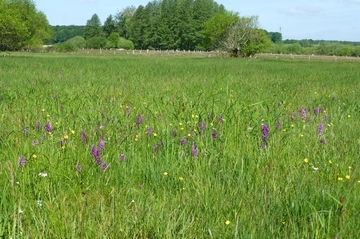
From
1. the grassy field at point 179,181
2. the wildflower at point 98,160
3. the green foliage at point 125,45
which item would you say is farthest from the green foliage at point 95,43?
the wildflower at point 98,160

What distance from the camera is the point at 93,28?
14238 cm

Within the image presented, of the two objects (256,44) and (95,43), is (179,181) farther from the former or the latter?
(95,43)

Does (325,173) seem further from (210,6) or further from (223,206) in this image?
(210,6)

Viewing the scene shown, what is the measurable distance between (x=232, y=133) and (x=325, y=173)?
1283 mm

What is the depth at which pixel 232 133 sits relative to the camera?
4.07 meters

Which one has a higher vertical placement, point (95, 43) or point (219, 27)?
point (219, 27)

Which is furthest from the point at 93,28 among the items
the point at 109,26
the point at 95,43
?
the point at 95,43

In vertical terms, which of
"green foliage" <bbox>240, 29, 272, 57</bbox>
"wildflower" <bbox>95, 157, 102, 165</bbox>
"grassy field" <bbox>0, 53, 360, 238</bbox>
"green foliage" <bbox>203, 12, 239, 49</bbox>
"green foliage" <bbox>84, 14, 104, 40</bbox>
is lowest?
"grassy field" <bbox>0, 53, 360, 238</bbox>

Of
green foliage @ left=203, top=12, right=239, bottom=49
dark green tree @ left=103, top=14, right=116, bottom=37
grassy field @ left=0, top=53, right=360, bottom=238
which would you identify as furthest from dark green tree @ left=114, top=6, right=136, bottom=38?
grassy field @ left=0, top=53, right=360, bottom=238

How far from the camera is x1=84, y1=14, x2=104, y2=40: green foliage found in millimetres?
141400

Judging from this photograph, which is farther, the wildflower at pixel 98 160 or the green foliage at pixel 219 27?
the green foliage at pixel 219 27

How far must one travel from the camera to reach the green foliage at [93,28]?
464 ft

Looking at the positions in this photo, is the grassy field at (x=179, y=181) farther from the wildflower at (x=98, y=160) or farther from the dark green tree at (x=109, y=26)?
the dark green tree at (x=109, y=26)

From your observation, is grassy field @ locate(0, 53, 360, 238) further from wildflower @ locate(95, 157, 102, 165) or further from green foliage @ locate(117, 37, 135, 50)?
green foliage @ locate(117, 37, 135, 50)
